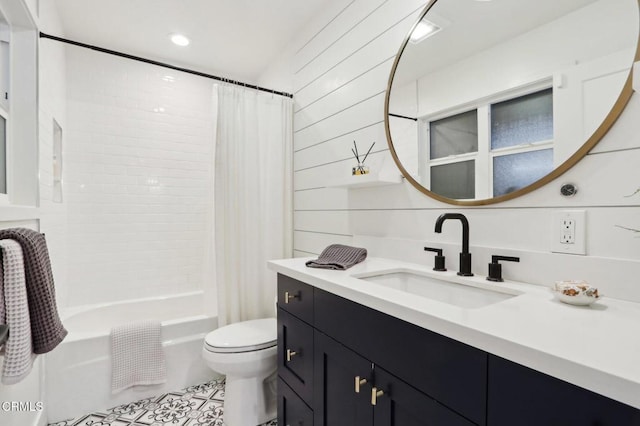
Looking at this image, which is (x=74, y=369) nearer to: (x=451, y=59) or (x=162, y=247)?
(x=162, y=247)

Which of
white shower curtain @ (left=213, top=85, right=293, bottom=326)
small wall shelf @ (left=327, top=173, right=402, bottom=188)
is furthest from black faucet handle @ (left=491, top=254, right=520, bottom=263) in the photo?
white shower curtain @ (left=213, top=85, right=293, bottom=326)

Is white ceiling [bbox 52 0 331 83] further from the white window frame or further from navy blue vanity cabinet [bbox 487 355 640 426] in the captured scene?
navy blue vanity cabinet [bbox 487 355 640 426]

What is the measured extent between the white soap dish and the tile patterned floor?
166 centimetres

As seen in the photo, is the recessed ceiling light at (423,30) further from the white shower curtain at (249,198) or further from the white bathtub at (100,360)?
the white bathtub at (100,360)

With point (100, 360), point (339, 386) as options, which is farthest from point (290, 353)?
point (100, 360)

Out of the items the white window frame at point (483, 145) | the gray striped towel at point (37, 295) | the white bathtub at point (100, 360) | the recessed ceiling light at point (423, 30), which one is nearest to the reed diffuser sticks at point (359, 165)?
the white window frame at point (483, 145)

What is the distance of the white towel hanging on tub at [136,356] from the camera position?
1.91 metres

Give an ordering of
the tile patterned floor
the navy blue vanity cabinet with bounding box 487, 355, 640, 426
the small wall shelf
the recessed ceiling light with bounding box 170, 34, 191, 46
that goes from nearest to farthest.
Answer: the navy blue vanity cabinet with bounding box 487, 355, 640, 426 < the small wall shelf < the tile patterned floor < the recessed ceiling light with bounding box 170, 34, 191, 46

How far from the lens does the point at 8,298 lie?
2.85 feet

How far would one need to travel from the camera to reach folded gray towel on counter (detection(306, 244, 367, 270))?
1.34 metres

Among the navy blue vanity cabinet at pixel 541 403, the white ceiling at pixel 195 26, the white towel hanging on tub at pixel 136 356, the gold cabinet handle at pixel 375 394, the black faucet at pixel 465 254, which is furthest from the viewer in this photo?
the white ceiling at pixel 195 26

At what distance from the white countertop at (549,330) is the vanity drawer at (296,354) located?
400 millimetres

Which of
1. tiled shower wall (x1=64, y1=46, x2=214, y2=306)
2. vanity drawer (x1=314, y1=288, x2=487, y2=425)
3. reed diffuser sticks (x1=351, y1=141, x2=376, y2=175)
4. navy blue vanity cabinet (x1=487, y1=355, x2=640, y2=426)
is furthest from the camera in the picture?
tiled shower wall (x1=64, y1=46, x2=214, y2=306)

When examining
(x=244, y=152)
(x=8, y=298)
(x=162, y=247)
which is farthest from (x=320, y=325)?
(x=162, y=247)
